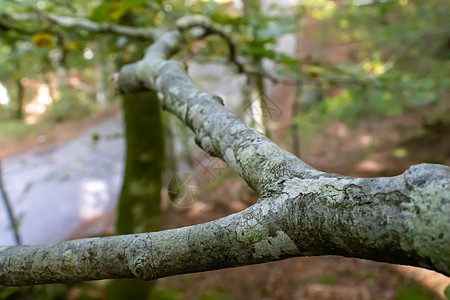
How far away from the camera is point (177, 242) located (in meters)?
0.87

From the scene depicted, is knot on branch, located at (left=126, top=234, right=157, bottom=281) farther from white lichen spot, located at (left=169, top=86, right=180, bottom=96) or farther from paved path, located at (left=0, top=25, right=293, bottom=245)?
paved path, located at (left=0, top=25, right=293, bottom=245)

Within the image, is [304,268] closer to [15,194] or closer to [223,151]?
[223,151]

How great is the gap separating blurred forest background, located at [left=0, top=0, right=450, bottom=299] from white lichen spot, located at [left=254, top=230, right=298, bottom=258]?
775mm

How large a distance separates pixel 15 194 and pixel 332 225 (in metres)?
10.9

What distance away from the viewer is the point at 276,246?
82 centimetres

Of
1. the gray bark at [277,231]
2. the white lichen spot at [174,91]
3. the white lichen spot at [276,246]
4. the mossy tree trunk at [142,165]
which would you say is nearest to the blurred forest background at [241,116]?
the mossy tree trunk at [142,165]

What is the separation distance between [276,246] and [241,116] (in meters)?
5.35

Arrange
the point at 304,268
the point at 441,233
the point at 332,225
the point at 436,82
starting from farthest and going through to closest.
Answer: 1. the point at 436,82
2. the point at 304,268
3. the point at 332,225
4. the point at 441,233

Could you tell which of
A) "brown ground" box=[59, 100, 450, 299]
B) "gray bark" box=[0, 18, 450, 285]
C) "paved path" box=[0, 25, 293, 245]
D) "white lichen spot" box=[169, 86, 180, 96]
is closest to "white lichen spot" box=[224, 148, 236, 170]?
"gray bark" box=[0, 18, 450, 285]

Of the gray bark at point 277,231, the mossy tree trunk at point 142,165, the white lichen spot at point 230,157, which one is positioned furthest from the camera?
the mossy tree trunk at point 142,165

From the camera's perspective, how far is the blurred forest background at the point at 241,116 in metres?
3.28

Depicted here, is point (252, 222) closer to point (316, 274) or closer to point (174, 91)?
point (174, 91)

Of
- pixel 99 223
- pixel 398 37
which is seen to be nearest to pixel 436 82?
pixel 398 37

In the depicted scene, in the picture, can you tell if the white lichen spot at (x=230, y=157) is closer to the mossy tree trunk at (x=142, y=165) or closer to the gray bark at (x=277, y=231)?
the gray bark at (x=277, y=231)
